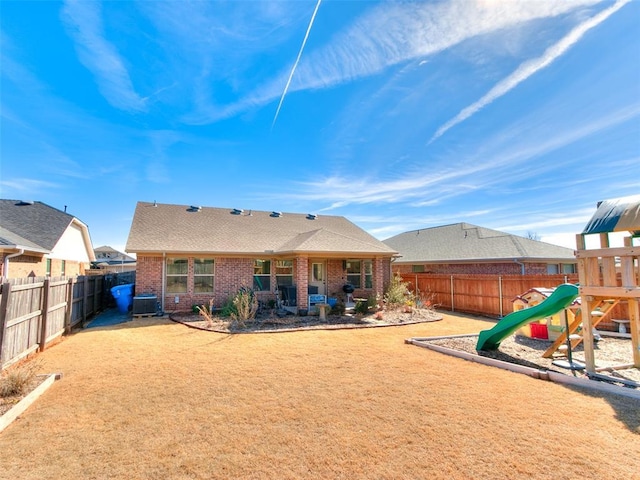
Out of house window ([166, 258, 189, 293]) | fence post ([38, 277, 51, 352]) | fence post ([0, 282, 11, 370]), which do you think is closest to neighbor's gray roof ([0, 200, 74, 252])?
house window ([166, 258, 189, 293])

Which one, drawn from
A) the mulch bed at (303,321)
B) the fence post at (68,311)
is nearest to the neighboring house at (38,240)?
the fence post at (68,311)

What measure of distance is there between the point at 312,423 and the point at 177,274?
1109 centimetres

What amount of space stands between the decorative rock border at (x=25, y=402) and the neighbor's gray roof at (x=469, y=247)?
59.5 ft

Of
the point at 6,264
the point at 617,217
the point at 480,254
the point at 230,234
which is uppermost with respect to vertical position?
the point at 230,234

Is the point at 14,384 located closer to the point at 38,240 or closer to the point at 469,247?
the point at 38,240

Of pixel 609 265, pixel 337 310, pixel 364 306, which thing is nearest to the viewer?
pixel 609 265

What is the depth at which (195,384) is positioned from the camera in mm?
5332

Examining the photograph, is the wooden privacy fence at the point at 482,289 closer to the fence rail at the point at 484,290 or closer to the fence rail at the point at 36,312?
the fence rail at the point at 484,290

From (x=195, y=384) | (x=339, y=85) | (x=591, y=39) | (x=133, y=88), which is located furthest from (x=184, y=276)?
(x=591, y=39)

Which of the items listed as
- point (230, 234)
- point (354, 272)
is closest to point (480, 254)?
point (354, 272)

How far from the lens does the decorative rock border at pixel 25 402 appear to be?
151 inches

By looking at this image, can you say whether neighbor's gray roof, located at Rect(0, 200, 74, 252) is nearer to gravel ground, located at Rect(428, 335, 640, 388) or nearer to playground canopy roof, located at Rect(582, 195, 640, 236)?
gravel ground, located at Rect(428, 335, 640, 388)

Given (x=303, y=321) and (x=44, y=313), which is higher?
(x=44, y=313)

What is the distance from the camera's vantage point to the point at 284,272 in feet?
49.0
